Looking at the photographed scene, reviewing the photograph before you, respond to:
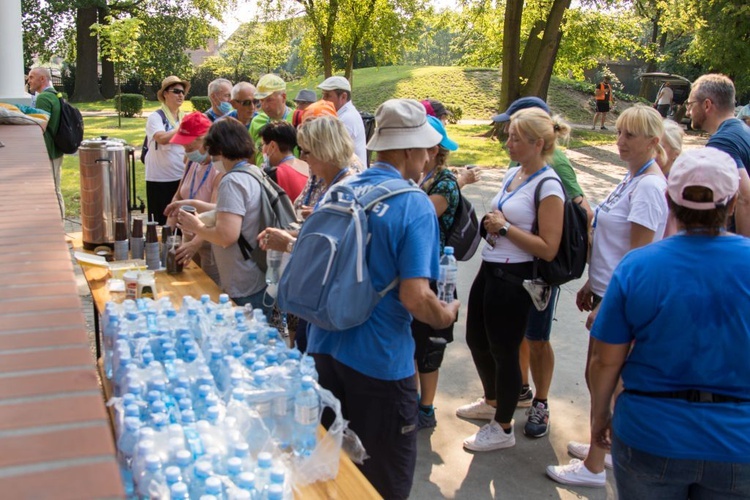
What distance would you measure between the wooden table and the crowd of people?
16 centimetres

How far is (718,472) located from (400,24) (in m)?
23.7

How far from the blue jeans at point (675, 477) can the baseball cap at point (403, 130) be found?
4.50 feet

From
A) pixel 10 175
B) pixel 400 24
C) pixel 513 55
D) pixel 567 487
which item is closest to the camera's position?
pixel 10 175

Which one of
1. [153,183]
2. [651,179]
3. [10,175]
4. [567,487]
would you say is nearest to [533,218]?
Answer: [651,179]

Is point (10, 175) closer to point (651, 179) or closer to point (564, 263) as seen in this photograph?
point (564, 263)

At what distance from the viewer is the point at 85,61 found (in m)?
36.0

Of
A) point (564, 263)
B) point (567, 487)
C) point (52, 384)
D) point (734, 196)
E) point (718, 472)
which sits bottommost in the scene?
point (567, 487)

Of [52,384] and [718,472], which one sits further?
[718,472]

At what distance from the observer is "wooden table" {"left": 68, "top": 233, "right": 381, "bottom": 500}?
7.71 ft

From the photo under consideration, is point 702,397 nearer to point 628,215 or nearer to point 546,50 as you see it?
point 628,215

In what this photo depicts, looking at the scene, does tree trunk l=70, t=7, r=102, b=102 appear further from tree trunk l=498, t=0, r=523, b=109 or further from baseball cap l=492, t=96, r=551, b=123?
baseball cap l=492, t=96, r=551, b=123

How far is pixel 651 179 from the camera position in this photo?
371 cm

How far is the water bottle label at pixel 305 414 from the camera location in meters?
2.43

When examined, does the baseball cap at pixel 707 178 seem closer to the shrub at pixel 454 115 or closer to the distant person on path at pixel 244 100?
the distant person on path at pixel 244 100
